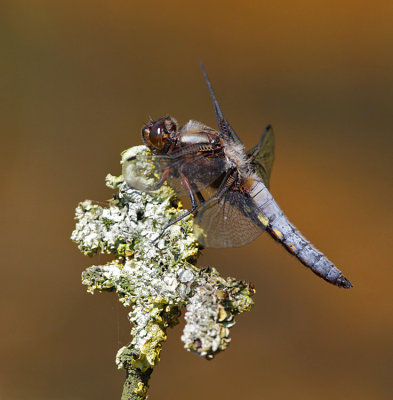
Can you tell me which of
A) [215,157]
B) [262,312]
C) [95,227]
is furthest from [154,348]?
[262,312]

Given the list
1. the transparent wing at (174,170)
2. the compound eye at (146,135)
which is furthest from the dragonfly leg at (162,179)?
the compound eye at (146,135)

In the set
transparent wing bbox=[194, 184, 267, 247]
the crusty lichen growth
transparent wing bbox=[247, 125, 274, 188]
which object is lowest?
the crusty lichen growth

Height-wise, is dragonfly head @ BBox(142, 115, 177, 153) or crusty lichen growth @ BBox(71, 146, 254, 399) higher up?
dragonfly head @ BBox(142, 115, 177, 153)

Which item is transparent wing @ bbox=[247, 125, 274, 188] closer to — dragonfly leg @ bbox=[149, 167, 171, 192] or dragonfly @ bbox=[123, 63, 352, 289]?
dragonfly @ bbox=[123, 63, 352, 289]

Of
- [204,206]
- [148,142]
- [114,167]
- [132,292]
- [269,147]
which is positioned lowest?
[132,292]

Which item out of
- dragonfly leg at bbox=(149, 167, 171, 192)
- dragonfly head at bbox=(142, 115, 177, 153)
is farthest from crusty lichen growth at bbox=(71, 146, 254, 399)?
dragonfly head at bbox=(142, 115, 177, 153)

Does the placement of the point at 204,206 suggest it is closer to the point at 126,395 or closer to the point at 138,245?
the point at 138,245

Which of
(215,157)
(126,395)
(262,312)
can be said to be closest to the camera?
(126,395)
